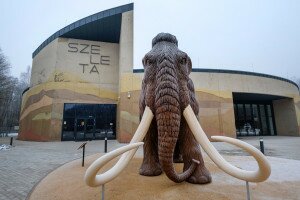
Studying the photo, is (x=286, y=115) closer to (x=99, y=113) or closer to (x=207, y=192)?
(x=99, y=113)

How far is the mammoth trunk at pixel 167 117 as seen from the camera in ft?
9.01

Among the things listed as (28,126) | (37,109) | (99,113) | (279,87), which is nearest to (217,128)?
(279,87)

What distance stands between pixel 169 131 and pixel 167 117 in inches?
8.3

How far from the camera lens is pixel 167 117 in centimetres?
289

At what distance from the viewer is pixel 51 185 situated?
3834mm

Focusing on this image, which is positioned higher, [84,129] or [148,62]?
[148,62]

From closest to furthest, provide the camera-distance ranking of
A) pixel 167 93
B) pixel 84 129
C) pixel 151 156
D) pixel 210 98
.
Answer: pixel 167 93, pixel 151 156, pixel 210 98, pixel 84 129

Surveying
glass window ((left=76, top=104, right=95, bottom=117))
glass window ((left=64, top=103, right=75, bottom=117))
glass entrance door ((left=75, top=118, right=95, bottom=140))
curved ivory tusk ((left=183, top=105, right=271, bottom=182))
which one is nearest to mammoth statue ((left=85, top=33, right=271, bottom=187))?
curved ivory tusk ((left=183, top=105, right=271, bottom=182))

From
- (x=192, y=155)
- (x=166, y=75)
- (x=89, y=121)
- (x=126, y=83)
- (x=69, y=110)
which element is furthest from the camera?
(x=89, y=121)

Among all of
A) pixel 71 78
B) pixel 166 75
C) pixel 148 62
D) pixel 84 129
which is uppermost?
pixel 71 78

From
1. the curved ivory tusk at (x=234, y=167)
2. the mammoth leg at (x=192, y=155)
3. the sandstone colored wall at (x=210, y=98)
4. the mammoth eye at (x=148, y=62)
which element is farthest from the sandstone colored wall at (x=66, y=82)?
the curved ivory tusk at (x=234, y=167)

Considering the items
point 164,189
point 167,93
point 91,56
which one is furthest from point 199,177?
point 91,56

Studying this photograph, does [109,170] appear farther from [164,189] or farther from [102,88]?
[102,88]

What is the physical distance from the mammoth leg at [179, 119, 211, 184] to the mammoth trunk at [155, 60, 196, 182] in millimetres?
141
